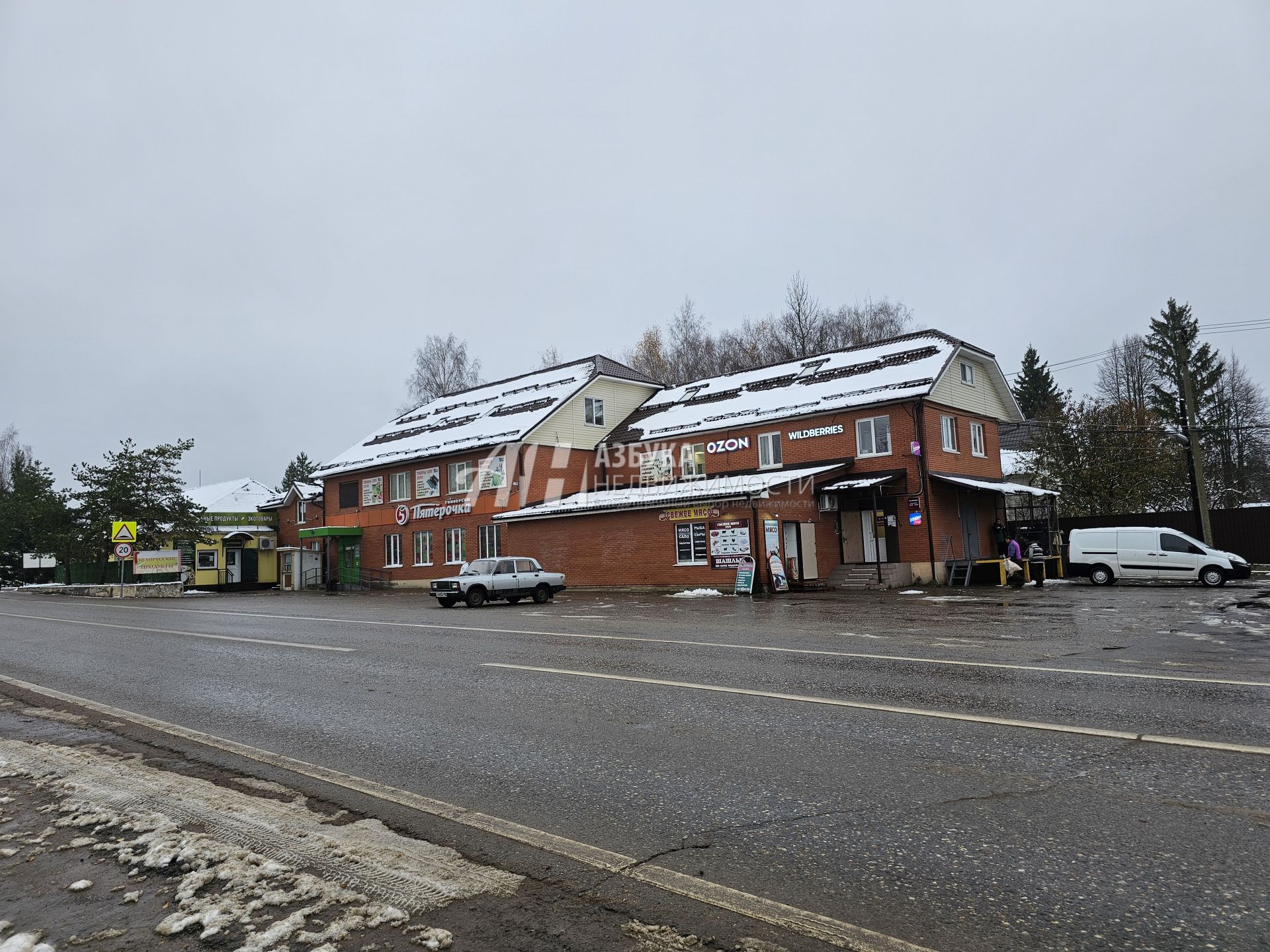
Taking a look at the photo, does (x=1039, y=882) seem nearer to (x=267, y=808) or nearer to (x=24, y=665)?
(x=267, y=808)

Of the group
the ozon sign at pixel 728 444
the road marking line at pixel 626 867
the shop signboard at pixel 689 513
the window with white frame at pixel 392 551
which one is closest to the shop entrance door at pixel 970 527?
the ozon sign at pixel 728 444

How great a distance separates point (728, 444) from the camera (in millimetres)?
33750

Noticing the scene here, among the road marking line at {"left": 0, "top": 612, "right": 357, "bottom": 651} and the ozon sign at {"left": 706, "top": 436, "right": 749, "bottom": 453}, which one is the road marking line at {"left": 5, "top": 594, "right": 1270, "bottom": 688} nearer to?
the road marking line at {"left": 0, "top": 612, "right": 357, "bottom": 651}

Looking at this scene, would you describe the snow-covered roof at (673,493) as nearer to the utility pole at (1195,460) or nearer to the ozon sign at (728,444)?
the ozon sign at (728,444)

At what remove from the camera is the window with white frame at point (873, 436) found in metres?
29.4

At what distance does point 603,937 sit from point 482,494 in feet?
115

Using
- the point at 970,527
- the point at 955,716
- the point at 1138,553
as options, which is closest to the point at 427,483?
the point at 970,527

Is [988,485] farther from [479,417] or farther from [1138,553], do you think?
[479,417]

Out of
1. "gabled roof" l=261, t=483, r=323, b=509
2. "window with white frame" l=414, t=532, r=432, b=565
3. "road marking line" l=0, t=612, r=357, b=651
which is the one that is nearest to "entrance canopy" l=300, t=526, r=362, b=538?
"window with white frame" l=414, t=532, r=432, b=565

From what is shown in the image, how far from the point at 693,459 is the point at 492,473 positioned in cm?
929

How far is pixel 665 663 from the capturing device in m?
10.3

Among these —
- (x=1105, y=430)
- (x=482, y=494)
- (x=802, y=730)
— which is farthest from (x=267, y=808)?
(x=1105, y=430)

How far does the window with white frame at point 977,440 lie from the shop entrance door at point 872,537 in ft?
17.6

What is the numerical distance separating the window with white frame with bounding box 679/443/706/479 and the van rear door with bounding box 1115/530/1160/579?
15.2 m
